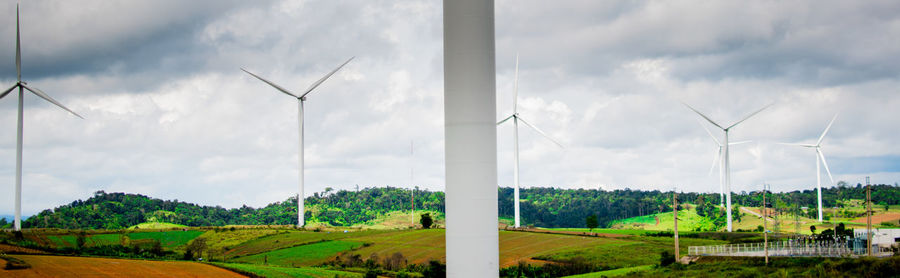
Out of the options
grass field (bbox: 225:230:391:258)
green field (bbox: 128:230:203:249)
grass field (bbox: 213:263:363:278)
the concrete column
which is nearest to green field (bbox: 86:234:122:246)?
green field (bbox: 128:230:203:249)

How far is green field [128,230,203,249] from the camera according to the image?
4964 inches

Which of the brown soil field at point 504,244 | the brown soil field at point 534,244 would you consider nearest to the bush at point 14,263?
the brown soil field at point 504,244

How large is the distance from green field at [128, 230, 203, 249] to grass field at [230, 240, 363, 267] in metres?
22.8

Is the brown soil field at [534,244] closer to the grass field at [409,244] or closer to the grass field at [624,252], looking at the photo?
the grass field at [624,252]

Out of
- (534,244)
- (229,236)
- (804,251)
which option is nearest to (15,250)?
(229,236)

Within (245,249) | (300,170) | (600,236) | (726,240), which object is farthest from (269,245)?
(726,240)

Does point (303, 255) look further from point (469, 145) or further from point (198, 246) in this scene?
point (469, 145)

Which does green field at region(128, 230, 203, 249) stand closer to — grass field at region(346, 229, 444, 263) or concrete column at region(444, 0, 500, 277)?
grass field at region(346, 229, 444, 263)

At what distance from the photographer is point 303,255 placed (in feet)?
358

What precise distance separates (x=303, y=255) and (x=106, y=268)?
41618 millimetres

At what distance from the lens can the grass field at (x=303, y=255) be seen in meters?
103

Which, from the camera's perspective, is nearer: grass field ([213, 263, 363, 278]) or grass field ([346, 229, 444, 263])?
grass field ([213, 263, 363, 278])

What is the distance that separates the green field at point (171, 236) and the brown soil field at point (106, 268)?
155 ft

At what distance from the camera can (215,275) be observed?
240 feet
